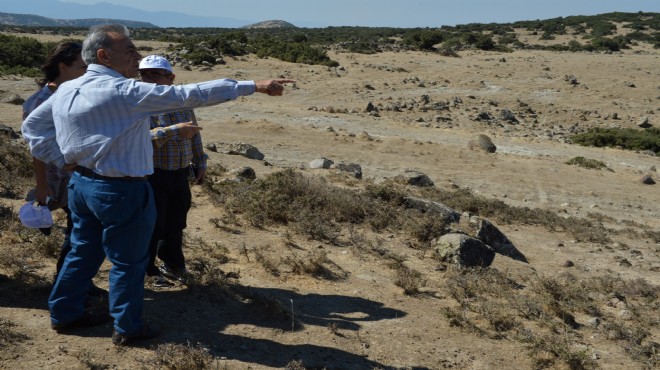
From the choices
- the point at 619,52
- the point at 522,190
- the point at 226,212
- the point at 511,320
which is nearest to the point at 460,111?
the point at 522,190

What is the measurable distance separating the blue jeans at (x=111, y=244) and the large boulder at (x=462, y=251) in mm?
3623

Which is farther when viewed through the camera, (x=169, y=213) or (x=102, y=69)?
(x=169, y=213)

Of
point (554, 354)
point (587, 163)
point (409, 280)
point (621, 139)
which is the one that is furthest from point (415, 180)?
point (621, 139)

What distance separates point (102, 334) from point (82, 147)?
1299 millimetres

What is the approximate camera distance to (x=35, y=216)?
3.99 m

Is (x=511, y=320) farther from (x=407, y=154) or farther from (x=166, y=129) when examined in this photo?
(x=407, y=154)

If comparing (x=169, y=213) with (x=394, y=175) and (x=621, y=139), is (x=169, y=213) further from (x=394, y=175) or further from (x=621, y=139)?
(x=621, y=139)

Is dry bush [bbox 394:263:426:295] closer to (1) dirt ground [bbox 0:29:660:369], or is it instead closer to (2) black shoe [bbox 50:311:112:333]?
(1) dirt ground [bbox 0:29:660:369]

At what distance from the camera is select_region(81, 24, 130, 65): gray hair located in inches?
125

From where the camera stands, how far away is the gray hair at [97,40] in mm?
3178

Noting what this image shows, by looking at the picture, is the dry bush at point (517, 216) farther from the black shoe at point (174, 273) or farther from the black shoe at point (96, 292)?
the black shoe at point (96, 292)

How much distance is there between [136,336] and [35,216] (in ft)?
3.41

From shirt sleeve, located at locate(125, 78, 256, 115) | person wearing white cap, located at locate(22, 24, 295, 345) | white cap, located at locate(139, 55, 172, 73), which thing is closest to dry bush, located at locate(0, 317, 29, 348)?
person wearing white cap, located at locate(22, 24, 295, 345)

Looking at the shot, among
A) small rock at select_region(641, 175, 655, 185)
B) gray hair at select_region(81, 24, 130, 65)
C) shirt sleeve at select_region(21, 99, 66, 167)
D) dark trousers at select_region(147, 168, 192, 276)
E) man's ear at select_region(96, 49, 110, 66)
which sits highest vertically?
gray hair at select_region(81, 24, 130, 65)
